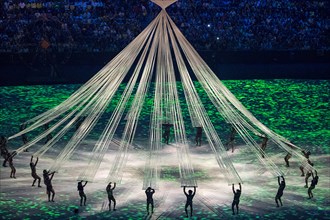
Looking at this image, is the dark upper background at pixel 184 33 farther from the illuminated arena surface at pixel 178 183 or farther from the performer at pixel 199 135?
the performer at pixel 199 135

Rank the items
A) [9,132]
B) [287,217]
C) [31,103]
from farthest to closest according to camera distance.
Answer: [31,103] < [9,132] < [287,217]

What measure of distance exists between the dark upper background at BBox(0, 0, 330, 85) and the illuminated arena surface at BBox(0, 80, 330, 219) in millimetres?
4609

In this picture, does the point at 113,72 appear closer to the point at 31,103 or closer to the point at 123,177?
the point at 123,177

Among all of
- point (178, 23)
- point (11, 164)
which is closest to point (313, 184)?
point (11, 164)

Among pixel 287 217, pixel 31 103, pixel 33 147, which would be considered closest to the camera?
pixel 287 217

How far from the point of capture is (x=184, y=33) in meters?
42.0

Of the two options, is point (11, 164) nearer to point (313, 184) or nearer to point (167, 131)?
point (167, 131)

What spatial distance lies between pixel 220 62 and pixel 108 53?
6.04 m

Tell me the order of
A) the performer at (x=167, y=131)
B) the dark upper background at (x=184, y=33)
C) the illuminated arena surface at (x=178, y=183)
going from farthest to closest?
the dark upper background at (x=184, y=33)
the performer at (x=167, y=131)
the illuminated arena surface at (x=178, y=183)

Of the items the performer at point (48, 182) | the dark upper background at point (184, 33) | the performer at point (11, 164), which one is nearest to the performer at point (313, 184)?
the performer at point (48, 182)

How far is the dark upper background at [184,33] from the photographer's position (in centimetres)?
3944

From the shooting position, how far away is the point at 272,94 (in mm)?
38125

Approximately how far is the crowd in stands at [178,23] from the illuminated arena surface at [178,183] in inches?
258

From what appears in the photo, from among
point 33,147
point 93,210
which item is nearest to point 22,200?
point 93,210
